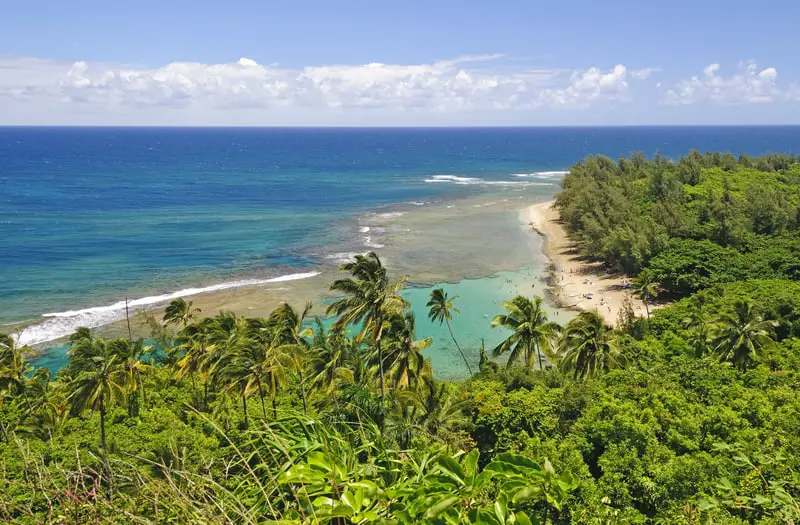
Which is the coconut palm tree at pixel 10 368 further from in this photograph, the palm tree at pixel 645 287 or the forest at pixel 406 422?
the palm tree at pixel 645 287

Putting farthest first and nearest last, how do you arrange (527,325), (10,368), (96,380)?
(527,325)
(10,368)
(96,380)

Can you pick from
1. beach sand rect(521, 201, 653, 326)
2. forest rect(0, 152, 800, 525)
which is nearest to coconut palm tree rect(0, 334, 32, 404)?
forest rect(0, 152, 800, 525)

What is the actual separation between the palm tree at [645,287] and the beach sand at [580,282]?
0.78 metres

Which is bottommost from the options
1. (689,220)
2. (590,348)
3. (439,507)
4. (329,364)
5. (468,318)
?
(468,318)

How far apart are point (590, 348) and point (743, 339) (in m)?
8.43

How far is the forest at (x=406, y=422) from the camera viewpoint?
17.6 feet

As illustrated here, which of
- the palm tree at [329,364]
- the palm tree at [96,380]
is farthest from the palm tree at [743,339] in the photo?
the palm tree at [96,380]

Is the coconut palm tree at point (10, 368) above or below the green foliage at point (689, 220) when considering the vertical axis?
below

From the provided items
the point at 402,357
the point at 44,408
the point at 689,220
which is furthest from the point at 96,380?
the point at 689,220

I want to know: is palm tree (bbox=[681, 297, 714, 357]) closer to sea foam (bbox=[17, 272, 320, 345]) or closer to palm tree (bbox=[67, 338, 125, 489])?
palm tree (bbox=[67, 338, 125, 489])

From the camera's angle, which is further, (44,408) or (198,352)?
(198,352)

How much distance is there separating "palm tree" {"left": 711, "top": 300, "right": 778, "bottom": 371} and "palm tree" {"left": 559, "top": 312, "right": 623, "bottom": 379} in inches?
239

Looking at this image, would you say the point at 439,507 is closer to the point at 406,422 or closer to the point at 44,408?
the point at 406,422

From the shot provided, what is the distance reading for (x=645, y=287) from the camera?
2184 inches
